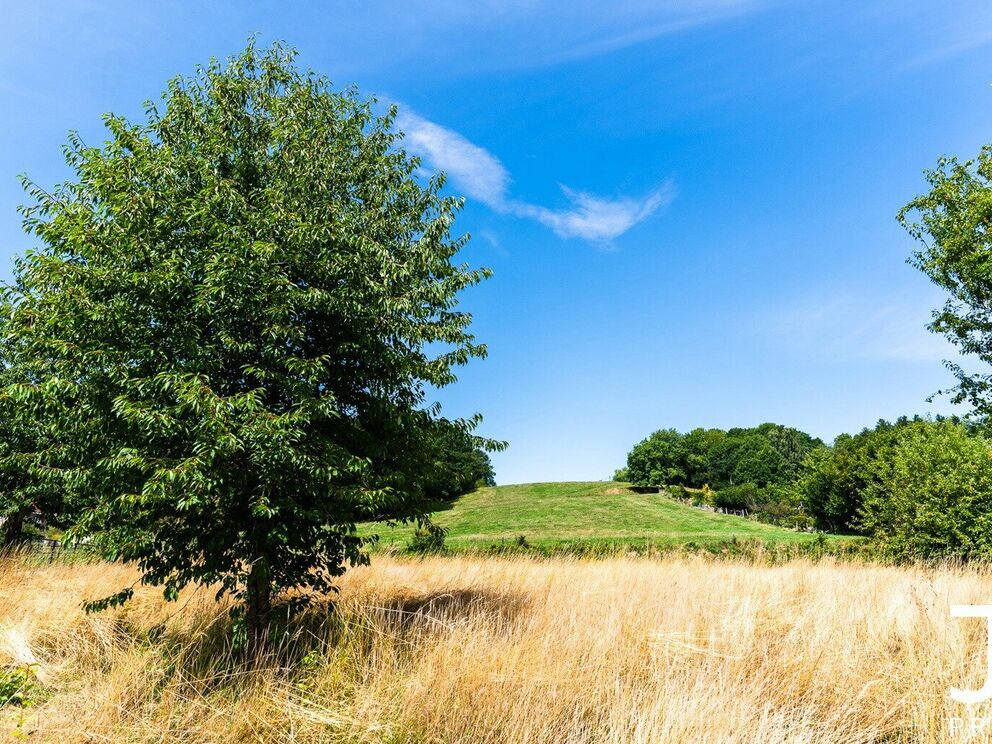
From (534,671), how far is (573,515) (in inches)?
2242

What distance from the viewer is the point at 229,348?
6.47m

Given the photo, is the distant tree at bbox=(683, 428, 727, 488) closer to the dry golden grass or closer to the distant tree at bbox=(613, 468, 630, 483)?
the distant tree at bbox=(613, 468, 630, 483)

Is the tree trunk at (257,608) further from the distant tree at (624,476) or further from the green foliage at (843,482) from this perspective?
the distant tree at (624,476)

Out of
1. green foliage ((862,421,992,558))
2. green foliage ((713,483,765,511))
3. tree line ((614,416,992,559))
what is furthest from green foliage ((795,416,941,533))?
green foliage ((713,483,765,511))

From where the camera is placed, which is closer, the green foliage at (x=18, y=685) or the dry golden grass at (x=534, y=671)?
the dry golden grass at (x=534, y=671)

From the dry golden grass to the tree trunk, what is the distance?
375mm

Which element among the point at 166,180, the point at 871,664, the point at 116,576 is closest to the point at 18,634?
the point at 116,576

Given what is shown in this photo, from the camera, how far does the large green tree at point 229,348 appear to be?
616cm

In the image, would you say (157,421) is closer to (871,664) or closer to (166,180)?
(166,180)

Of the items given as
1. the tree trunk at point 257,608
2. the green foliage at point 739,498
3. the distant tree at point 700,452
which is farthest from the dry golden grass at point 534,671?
the distant tree at point 700,452

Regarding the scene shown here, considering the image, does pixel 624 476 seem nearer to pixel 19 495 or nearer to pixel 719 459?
pixel 719 459

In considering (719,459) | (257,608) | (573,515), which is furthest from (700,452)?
(257,608)

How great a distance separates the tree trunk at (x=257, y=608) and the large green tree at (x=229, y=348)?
0.10 ft

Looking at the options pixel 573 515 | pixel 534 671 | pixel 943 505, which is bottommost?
pixel 573 515
